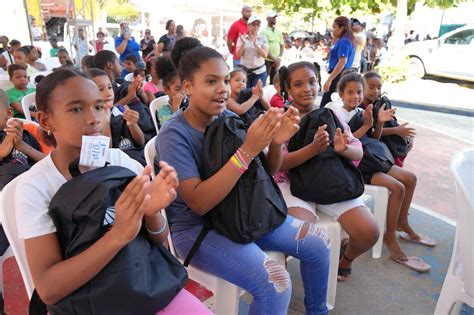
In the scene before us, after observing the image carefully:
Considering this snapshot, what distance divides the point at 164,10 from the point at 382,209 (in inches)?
631

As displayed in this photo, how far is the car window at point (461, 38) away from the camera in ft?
36.5

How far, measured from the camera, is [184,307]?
1342mm

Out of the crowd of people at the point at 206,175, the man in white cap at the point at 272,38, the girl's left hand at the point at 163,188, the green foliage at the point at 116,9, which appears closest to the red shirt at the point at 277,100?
the crowd of people at the point at 206,175

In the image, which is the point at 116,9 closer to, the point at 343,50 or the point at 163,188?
the point at 343,50

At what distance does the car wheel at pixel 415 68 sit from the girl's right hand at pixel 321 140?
11.0 meters

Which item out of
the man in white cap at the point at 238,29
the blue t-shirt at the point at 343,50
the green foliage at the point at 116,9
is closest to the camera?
the blue t-shirt at the point at 343,50

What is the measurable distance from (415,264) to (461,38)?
1107 cm

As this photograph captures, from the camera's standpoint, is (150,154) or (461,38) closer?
(150,154)

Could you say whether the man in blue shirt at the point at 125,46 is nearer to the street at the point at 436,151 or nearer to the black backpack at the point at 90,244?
the street at the point at 436,151

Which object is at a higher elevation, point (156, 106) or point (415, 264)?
point (156, 106)

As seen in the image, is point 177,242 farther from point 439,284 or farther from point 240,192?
point 439,284

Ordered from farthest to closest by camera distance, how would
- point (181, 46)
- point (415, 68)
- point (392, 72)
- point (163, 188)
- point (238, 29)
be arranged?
point (415, 68) → point (392, 72) → point (238, 29) → point (181, 46) → point (163, 188)

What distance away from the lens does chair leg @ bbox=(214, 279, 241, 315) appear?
5.49 feet

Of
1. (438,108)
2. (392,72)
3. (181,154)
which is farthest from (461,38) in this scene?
(181,154)
